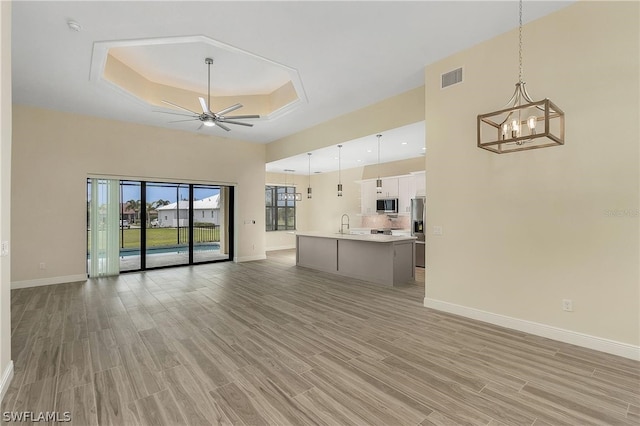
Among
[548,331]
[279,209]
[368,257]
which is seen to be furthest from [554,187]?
[279,209]

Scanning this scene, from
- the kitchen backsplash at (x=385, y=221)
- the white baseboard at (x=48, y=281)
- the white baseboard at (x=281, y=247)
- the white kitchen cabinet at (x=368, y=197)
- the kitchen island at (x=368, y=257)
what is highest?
the white kitchen cabinet at (x=368, y=197)

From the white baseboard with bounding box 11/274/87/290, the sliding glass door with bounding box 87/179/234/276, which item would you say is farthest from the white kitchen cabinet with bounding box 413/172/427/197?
the white baseboard with bounding box 11/274/87/290

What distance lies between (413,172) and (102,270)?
8.15 meters

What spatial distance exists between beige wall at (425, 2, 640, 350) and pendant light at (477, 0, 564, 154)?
0.47 feet

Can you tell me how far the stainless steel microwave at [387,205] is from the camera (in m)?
8.72

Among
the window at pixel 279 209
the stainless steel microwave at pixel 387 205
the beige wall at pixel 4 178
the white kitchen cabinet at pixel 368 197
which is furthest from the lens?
the window at pixel 279 209

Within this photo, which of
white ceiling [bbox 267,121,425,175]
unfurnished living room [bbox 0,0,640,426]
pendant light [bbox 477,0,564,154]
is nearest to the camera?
unfurnished living room [bbox 0,0,640,426]

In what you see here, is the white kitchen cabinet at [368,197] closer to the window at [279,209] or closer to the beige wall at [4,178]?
the window at [279,209]

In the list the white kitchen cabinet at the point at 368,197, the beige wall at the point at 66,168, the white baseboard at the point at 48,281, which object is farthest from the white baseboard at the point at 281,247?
the white baseboard at the point at 48,281

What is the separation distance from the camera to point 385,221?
9.81 metres

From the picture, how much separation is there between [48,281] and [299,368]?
606 cm

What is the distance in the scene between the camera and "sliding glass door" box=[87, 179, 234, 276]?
653cm

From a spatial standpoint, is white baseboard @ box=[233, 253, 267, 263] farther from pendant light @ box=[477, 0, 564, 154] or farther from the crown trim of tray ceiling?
pendant light @ box=[477, 0, 564, 154]

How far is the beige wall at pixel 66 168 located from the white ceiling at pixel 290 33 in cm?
95
